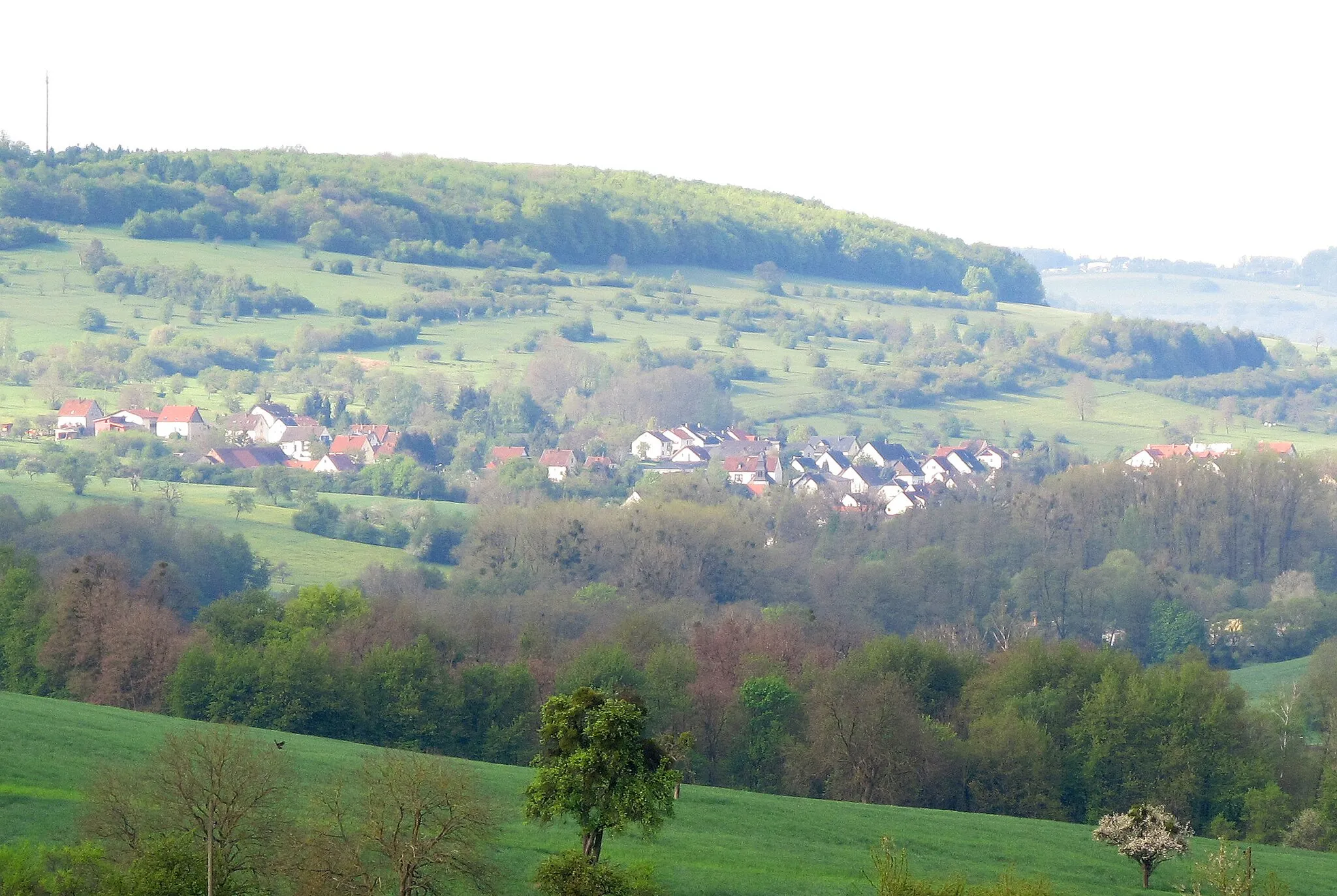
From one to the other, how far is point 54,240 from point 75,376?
124 feet

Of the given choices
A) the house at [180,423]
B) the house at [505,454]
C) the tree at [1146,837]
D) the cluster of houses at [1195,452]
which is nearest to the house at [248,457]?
the house at [180,423]

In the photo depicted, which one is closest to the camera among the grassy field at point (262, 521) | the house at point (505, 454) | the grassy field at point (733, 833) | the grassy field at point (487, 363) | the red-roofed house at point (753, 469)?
the grassy field at point (733, 833)

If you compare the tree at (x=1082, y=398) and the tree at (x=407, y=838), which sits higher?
the tree at (x=407, y=838)

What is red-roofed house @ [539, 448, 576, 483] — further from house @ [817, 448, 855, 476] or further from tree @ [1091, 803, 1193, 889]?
tree @ [1091, 803, 1193, 889]

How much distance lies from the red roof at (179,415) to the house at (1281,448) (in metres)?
82.9

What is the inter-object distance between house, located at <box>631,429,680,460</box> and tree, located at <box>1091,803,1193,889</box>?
123m

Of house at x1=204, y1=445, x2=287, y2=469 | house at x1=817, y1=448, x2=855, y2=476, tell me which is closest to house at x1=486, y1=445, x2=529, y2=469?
house at x1=204, y1=445, x2=287, y2=469

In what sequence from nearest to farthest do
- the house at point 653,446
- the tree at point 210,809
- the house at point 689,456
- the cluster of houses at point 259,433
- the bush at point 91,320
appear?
the tree at point 210,809 < the cluster of houses at point 259,433 < the house at point 689,456 < the house at point 653,446 < the bush at point 91,320

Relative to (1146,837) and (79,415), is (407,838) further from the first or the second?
(79,415)

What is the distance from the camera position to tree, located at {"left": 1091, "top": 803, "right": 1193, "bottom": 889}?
136ft

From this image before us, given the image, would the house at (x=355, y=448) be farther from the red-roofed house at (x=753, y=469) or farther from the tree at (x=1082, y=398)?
the tree at (x=1082, y=398)

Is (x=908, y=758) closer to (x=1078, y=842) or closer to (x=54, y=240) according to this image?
(x=1078, y=842)

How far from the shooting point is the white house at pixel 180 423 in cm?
14988

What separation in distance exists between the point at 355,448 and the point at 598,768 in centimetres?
12237
